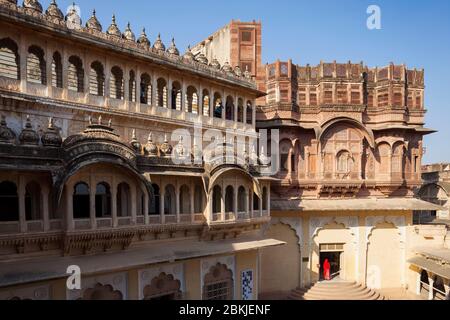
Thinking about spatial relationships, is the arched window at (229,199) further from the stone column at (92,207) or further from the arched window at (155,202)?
the stone column at (92,207)

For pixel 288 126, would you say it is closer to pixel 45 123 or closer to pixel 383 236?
pixel 383 236

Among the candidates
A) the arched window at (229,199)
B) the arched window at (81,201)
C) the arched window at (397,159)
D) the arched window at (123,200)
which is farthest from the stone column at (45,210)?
the arched window at (397,159)

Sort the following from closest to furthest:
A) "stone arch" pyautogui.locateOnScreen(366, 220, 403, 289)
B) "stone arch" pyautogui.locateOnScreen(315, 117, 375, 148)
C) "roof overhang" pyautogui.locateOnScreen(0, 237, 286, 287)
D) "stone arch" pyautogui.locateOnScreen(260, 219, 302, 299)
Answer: "roof overhang" pyautogui.locateOnScreen(0, 237, 286, 287) < "stone arch" pyautogui.locateOnScreen(260, 219, 302, 299) < "stone arch" pyautogui.locateOnScreen(315, 117, 375, 148) < "stone arch" pyautogui.locateOnScreen(366, 220, 403, 289)

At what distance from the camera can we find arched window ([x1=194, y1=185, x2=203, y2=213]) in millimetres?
15633

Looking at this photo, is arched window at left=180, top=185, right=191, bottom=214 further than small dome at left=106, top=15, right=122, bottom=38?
Yes

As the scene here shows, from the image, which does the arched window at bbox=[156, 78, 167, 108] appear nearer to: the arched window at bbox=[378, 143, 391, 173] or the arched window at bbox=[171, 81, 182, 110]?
the arched window at bbox=[171, 81, 182, 110]

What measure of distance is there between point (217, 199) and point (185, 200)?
166 centimetres

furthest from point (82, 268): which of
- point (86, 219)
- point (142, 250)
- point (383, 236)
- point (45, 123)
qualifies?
point (383, 236)

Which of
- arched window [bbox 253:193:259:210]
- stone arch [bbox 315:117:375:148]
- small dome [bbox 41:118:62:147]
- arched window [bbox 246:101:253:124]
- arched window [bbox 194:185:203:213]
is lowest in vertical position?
arched window [bbox 253:193:259:210]

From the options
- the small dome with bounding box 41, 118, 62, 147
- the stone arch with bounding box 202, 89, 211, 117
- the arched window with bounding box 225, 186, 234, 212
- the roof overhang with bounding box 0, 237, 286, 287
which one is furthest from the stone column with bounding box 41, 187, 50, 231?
the stone arch with bounding box 202, 89, 211, 117

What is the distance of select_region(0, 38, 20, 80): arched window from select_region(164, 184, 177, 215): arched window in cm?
704

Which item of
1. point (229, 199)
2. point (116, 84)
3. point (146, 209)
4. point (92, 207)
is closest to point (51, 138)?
point (92, 207)

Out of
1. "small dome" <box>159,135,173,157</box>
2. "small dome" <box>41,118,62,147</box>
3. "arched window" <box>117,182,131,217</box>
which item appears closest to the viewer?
"small dome" <box>41,118,62,147</box>
